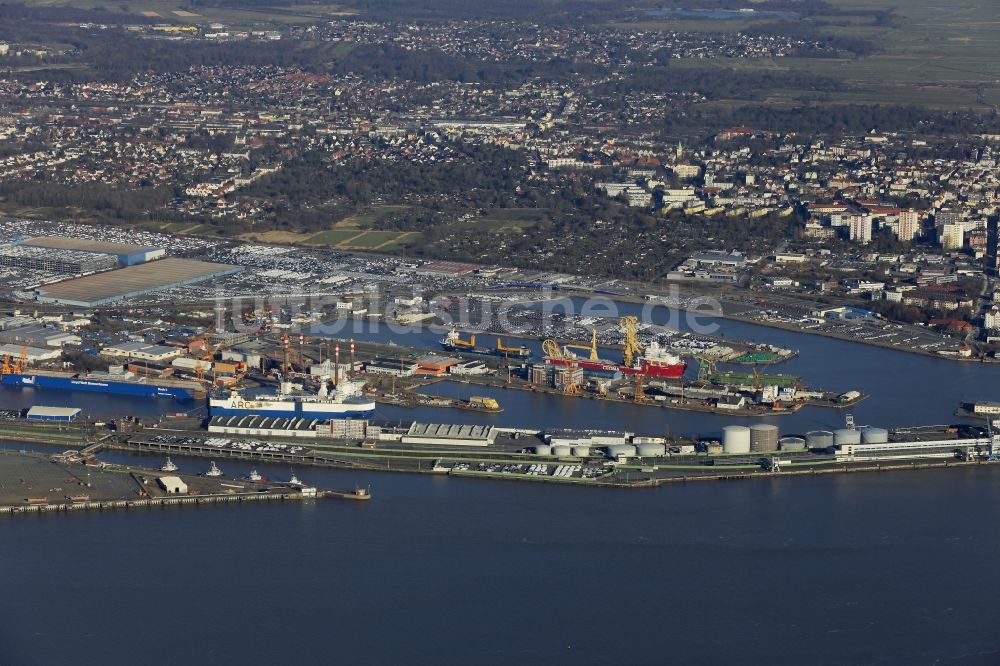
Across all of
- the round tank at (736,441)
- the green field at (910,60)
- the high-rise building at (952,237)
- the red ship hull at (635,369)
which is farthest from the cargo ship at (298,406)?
the green field at (910,60)

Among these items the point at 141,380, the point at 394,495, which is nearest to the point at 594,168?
the point at 141,380

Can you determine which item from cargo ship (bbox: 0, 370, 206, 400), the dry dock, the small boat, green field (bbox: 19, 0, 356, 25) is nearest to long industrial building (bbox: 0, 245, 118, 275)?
cargo ship (bbox: 0, 370, 206, 400)

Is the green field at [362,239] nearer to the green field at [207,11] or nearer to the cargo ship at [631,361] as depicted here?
the cargo ship at [631,361]

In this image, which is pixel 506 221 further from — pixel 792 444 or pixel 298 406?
pixel 792 444

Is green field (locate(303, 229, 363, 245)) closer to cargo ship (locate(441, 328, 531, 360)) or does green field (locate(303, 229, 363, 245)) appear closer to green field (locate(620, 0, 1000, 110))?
cargo ship (locate(441, 328, 531, 360))

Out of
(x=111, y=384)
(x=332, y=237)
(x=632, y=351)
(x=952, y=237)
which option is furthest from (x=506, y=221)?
(x=111, y=384)

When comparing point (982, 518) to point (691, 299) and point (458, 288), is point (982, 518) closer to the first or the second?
point (691, 299)
